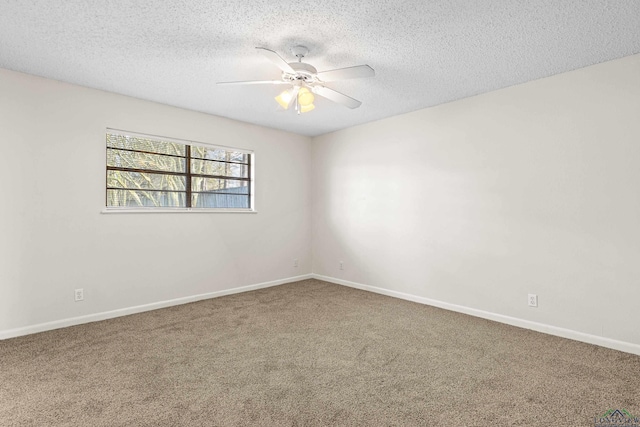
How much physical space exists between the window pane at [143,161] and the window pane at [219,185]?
0.26 meters

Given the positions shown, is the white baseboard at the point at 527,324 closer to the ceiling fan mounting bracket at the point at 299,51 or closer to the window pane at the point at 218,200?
the window pane at the point at 218,200

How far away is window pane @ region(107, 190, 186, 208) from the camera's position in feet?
12.0

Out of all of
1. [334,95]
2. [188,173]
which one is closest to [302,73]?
[334,95]

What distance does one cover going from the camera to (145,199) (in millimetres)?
3895

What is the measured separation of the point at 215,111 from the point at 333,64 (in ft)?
6.45

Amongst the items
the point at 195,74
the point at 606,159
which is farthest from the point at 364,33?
the point at 606,159

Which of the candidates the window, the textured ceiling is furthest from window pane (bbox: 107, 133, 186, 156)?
the textured ceiling

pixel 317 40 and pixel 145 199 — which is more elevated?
pixel 317 40

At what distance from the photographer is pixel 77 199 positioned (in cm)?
334

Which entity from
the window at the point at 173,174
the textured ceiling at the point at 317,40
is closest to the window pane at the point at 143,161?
the window at the point at 173,174

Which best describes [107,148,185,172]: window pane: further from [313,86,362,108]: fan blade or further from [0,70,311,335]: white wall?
[313,86,362,108]: fan blade

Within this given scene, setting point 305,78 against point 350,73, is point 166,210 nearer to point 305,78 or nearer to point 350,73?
point 305,78

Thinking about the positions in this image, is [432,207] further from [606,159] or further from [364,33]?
[364,33]

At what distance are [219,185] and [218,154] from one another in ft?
1.40
